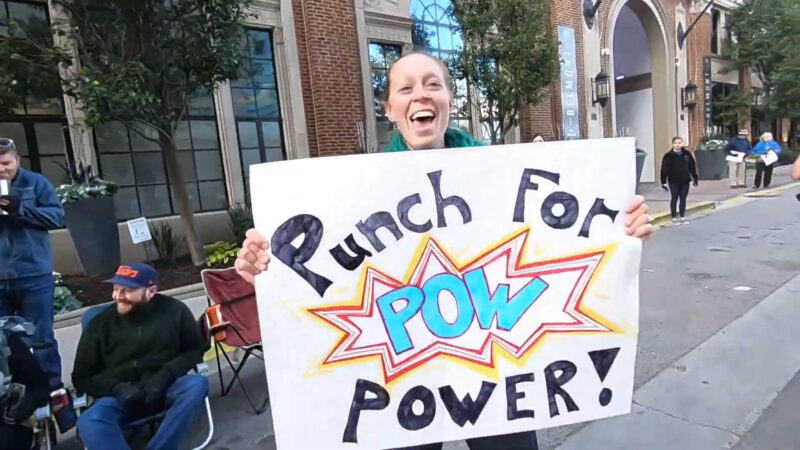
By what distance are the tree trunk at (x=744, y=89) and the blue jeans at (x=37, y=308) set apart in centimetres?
2497

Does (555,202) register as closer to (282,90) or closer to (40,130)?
(40,130)

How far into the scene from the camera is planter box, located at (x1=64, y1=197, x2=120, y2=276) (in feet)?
21.6

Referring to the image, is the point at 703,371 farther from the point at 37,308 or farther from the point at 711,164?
the point at 711,164

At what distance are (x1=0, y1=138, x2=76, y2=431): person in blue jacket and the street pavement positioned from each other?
871mm

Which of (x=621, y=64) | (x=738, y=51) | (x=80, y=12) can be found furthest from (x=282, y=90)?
(x=738, y=51)

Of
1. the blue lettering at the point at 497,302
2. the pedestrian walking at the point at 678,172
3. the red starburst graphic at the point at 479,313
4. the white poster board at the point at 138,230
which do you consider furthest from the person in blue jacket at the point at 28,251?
the pedestrian walking at the point at 678,172

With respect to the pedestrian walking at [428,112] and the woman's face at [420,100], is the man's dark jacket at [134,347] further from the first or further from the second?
the woman's face at [420,100]

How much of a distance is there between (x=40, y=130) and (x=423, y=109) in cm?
774

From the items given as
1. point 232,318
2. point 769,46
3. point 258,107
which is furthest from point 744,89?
point 232,318

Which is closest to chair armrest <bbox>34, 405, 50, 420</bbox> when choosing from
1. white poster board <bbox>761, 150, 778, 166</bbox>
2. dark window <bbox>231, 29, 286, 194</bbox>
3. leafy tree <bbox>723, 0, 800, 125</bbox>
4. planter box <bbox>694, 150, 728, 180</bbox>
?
dark window <bbox>231, 29, 286, 194</bbox>

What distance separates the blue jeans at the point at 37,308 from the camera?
344 centimetres

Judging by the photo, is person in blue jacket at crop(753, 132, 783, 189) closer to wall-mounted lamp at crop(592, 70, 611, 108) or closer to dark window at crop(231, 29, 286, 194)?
wall-mounted lamp at crop(592, 70, 611, 108)

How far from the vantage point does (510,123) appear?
33.8ft

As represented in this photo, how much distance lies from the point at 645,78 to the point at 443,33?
11.3 m
